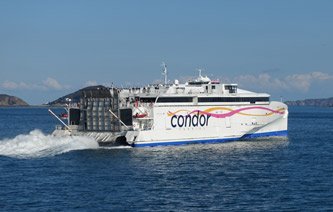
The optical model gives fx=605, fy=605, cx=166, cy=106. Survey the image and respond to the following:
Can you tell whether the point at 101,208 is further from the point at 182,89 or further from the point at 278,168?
the point at 182,89

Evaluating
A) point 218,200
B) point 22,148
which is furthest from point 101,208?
point 22,148

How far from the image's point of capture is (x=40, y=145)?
2216 inches

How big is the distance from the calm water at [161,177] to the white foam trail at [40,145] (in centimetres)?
9

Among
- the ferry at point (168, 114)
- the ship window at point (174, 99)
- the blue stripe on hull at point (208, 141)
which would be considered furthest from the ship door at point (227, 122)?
the ship window at point (174, 99)

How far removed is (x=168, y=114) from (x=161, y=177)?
772 inches

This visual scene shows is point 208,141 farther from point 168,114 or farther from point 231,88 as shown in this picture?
point 231,88

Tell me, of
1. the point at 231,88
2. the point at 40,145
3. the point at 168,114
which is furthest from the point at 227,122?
the point at 40,145

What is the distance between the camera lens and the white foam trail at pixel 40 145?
2120 inches

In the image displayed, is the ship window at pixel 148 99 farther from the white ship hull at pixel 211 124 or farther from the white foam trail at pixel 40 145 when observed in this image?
the white foam trail at pixel 40 145

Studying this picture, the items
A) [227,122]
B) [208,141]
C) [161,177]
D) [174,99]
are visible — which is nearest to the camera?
[161,177]

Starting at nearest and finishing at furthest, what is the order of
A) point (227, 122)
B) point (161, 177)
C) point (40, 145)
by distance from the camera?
point (161, 177) < point (40, 145) < point (227, 122)

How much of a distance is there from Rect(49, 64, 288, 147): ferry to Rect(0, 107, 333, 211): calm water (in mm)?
2069

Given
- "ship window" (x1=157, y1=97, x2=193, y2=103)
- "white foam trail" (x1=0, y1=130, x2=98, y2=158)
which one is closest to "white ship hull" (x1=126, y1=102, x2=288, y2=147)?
"ship window" (x1=157, y1=97, x2=193, y2=103)

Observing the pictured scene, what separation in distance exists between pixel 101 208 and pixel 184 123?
31110 millimetres
